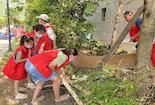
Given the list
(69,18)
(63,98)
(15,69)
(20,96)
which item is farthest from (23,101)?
(69,18)

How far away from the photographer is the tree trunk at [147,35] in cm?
541

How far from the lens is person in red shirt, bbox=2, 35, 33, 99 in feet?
20.9

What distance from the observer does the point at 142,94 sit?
15.6ft

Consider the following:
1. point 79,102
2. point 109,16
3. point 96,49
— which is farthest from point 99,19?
point 79,102

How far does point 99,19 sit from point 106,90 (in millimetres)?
10253

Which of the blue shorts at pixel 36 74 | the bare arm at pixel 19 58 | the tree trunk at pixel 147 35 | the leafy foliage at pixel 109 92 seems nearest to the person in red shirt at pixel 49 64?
the blue shorts at pixel 36 74

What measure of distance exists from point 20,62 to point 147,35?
8.40 ft

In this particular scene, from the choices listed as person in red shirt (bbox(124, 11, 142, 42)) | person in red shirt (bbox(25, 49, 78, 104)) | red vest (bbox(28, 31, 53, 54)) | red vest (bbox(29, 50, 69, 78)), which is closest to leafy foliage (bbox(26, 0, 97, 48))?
red vest (bbox(28, 31, 53, 54))

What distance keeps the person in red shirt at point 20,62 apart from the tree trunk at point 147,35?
217 centimetres

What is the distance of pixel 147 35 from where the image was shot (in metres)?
5.50

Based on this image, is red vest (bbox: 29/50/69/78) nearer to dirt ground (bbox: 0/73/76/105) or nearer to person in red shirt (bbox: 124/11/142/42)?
dirt ground (bbox: 0/73/76/105)

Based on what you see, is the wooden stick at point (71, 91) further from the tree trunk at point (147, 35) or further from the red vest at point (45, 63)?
the tree trunk at point (147, 35)

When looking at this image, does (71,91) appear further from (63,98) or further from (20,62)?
(20,62)

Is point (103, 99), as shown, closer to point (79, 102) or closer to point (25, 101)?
point (79, 102)
